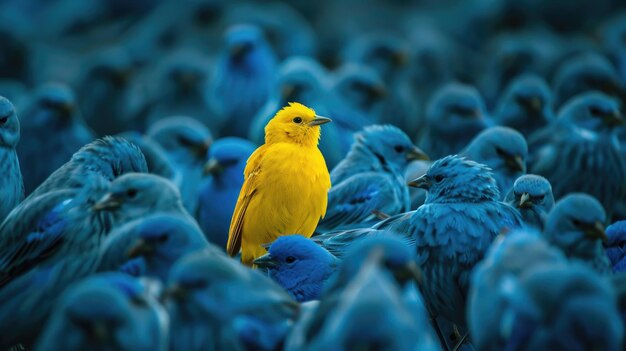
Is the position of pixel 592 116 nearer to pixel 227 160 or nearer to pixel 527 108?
pixel 527 108

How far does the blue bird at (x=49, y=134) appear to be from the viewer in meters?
7.51

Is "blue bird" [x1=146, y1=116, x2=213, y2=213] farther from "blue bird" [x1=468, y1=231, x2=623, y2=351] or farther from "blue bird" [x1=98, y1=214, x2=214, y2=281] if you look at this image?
"blue bird" [x1=468, y1=231, x2=623, y2=351]

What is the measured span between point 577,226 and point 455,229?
2.05ft

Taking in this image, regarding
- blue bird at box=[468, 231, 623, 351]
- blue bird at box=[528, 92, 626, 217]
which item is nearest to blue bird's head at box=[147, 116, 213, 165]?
blue bird at box=[528, 92, 626, 217]

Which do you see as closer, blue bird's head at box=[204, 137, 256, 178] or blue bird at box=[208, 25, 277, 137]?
blue bird's head at box=[204, 137, 256, 178]

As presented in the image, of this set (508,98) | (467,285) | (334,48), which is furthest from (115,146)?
(334,48)

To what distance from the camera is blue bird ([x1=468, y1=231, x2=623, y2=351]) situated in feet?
11.9

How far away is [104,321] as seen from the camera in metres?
3.61

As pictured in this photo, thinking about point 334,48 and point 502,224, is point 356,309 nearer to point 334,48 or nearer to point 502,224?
point 502,224

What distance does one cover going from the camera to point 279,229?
5727mm

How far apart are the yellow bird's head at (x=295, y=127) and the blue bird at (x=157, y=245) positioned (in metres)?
1.51

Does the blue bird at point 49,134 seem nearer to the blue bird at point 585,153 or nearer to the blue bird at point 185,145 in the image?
the blue bird at point 185,145

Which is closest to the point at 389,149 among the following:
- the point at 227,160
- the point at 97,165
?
the point at 227,160

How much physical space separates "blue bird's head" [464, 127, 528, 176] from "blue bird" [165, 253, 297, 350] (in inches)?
107
